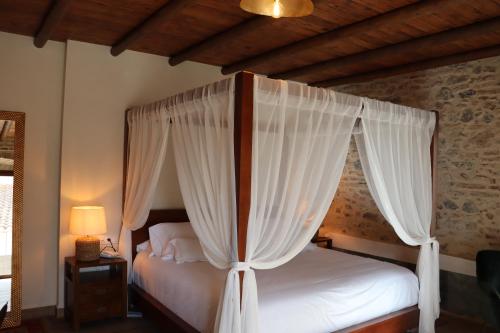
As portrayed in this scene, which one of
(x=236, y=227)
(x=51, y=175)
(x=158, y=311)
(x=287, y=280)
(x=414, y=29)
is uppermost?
(x=414, y=29)

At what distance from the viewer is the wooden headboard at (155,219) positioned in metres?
4.19

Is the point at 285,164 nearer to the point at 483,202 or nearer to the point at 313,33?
the point at 313,33

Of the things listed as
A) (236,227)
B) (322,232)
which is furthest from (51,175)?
(322,232)

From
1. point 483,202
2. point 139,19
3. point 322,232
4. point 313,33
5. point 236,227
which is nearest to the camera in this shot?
point 236,227

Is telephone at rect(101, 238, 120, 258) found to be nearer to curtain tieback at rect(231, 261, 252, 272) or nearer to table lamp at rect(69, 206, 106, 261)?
table lamp at rect(69, 206, 106, 261)

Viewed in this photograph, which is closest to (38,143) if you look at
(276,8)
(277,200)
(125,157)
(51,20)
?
(125,157)

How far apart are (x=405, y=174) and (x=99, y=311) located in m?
2.95

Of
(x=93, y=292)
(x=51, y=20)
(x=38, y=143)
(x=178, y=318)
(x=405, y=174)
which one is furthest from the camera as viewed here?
(x=38, y=143)

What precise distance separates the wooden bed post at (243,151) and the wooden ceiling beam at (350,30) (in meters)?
1.31

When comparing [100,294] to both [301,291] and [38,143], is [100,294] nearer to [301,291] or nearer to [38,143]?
[38,143]

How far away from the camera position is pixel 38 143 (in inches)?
157

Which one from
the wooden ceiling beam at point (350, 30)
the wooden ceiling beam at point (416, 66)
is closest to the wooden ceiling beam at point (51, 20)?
the wooden ceiling beam at point (350, 30)

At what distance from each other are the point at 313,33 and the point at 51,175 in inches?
111

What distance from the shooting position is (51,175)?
13.2 feet
